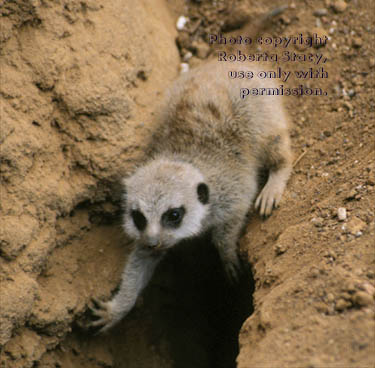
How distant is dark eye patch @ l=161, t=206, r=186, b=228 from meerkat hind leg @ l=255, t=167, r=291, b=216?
564 mm

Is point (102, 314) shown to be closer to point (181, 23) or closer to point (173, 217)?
point (173, 217)

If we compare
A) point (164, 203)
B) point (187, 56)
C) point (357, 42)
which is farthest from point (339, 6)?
point (164, 203)

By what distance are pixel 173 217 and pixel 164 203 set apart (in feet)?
0.41

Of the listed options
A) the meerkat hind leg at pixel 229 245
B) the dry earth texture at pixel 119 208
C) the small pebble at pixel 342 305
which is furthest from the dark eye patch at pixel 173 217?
the small pebble at pixel 342 305

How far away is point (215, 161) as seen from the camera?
3.53 meters

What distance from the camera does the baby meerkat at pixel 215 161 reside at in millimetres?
3387

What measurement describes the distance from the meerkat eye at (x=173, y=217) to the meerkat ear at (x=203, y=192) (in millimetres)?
187

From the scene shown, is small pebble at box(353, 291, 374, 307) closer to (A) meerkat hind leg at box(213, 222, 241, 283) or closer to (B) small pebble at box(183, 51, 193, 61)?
(A) meerkat hind leg at box(213, 222, 241, 283)

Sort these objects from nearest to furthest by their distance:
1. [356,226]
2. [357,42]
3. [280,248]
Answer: [356,226] → [280,248] → [357,42]

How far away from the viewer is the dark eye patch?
3.17 metres

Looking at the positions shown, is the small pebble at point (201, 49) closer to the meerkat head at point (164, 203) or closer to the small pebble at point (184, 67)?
the small pebble at point (184, 67)

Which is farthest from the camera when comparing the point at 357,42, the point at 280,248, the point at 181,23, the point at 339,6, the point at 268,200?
the point at 181,23

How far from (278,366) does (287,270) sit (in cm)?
73

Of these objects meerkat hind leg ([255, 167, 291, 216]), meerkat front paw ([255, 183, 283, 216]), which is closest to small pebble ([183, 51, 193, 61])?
meerkat hind leg ([255, 167, 291, 216])
